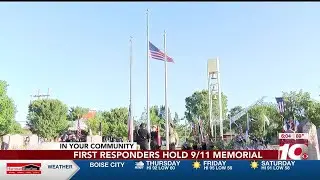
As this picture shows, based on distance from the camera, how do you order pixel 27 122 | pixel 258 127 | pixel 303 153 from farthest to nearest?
pixel 27 122, pixel 258 127, pixel 303 153

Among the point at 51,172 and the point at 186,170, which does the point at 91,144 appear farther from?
the point at 186,170

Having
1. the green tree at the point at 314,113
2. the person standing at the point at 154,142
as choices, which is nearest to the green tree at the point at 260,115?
the green tree at the point at 314,113

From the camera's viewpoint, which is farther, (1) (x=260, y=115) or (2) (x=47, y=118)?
(2) (x=47, y=118)

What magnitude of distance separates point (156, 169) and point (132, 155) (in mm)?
739

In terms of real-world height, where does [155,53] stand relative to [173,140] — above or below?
above

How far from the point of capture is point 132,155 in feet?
36.5

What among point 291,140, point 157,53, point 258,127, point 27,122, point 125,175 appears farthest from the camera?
point 27,122

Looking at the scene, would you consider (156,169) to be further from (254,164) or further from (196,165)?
(254,164)

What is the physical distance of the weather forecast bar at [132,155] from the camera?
1102cm

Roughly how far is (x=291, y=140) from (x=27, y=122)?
76961 millimetres

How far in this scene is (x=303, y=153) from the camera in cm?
1295

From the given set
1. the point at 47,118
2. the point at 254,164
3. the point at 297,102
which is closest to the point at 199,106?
the point at 47,118

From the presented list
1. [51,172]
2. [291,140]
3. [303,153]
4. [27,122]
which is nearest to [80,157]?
[51,172]

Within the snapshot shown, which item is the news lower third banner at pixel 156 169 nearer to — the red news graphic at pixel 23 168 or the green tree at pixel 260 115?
the red news graphic at pixel 23 168
